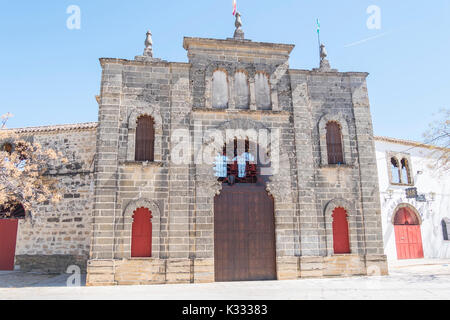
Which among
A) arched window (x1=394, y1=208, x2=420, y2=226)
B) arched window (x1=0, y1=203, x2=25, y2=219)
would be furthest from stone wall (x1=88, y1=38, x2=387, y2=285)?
arched window (x1=394, y1=208, x2=420, y2=226)

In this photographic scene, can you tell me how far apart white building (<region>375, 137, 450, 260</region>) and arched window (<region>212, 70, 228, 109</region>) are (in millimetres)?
10319

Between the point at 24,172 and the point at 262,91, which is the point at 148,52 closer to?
the point at 262,91

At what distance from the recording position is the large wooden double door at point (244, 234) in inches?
456

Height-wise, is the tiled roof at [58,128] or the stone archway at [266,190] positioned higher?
the tiled roof at [58,128]

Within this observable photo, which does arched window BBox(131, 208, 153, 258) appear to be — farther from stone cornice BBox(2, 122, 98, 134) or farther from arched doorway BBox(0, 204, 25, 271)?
arched doorway BBox(0, 204, 25, 271)

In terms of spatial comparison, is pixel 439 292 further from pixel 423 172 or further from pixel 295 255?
pixel 423 172

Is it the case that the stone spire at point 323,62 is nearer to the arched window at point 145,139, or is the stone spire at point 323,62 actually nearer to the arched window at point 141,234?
the arched window at point 145,139

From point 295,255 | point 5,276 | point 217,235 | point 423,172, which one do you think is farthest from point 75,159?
point 423,172

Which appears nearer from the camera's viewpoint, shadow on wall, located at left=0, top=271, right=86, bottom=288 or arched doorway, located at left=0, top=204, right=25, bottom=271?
shadow on wall, located at left=0, top=271, right=86, bottom=288

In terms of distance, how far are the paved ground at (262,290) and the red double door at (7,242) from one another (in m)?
2.42

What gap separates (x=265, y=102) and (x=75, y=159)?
338 inches

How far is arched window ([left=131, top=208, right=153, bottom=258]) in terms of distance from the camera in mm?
11283

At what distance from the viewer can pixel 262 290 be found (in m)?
9.66

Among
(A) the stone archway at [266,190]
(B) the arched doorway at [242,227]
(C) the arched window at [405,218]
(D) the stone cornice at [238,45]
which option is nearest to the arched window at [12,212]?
(A) the stone archway at [266,190]
